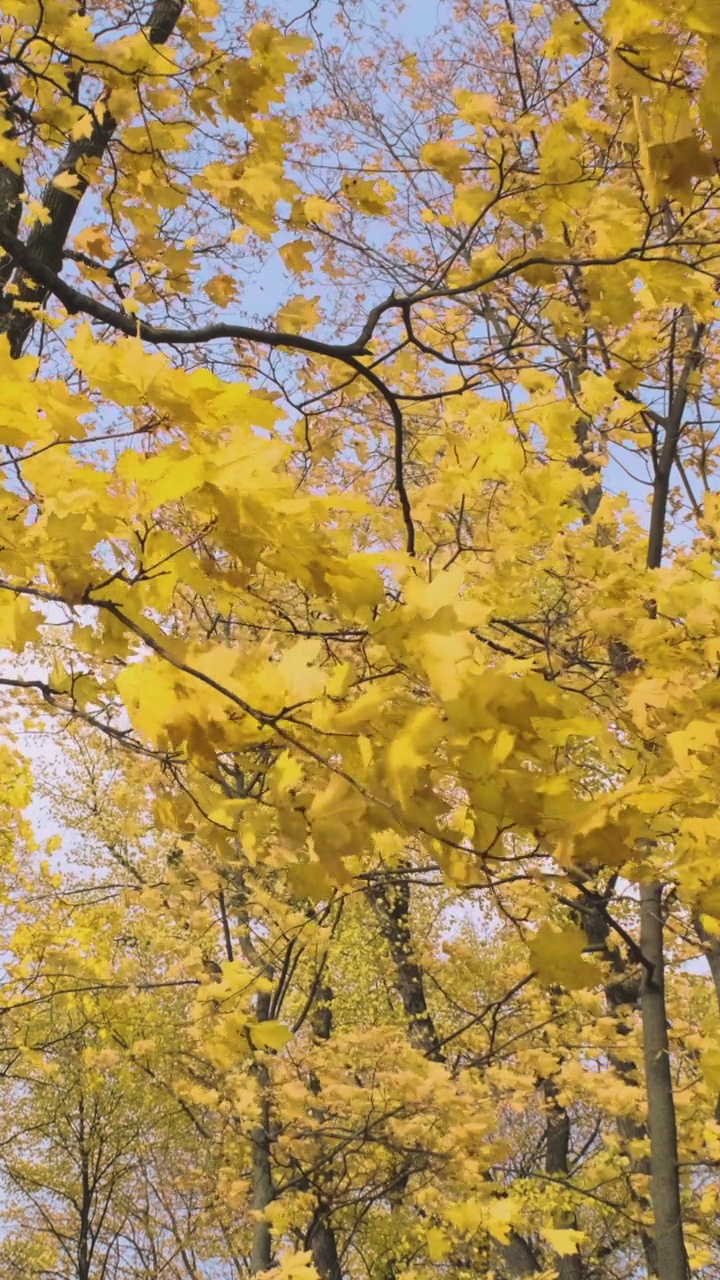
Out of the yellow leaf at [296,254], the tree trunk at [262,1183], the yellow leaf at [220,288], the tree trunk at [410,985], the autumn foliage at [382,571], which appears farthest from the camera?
the tree trunk at [410,985]

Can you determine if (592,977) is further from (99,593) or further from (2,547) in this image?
(2,547)

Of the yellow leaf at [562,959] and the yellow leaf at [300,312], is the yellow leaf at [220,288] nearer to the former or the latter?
the yellow leaf at [300,312]

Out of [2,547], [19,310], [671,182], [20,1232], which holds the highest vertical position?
[19,310]

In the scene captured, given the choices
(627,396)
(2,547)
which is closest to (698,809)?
(2,547)

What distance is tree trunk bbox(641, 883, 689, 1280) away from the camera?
279 cm

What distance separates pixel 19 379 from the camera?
1.04 metres

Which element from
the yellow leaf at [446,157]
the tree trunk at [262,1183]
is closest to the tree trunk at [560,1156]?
the tree trunk at [262,1183]

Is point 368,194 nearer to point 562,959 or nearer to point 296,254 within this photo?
point 296,254

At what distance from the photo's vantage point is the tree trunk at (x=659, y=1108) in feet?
9.14

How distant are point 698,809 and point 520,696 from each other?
1.86 ft

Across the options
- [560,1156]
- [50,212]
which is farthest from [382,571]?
[560,1156]

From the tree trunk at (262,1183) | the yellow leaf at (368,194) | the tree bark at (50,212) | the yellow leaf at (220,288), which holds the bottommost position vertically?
the tree trunk at (262,1183)

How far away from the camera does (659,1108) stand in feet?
9.87

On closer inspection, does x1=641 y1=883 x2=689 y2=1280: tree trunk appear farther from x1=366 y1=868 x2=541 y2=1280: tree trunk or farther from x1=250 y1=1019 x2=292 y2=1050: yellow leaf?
x1=366 y1=868 x2=541 y2=1280: tree trunk
